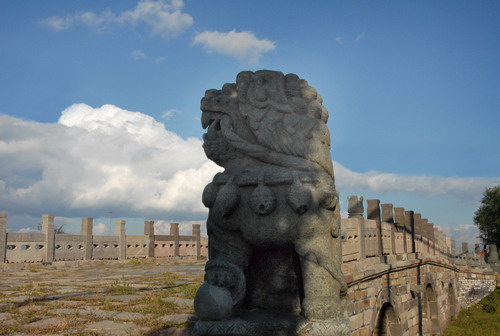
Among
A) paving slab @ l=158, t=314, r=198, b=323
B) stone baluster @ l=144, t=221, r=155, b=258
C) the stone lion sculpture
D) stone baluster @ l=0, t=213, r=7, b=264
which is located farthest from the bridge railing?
stone baluster @ l=0, t=213, r=7, b=264

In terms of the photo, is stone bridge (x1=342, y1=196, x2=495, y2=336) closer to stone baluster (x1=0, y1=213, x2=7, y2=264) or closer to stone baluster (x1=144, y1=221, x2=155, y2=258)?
stone baluster (x1=144, y1=221, x2=155, y2=258)

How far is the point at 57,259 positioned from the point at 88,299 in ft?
47.4

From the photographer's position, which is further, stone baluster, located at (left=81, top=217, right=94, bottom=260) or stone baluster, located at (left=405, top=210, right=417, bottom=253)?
stone baluster, located at (left=81, top=217, right=94, bottom=260)

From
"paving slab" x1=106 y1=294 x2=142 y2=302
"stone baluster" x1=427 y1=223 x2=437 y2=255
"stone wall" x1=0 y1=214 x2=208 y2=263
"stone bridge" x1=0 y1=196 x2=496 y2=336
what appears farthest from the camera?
"stone wall" x1=0 y1=214 x2=208 y2=263

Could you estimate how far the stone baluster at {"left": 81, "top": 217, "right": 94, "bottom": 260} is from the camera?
21.6 meters

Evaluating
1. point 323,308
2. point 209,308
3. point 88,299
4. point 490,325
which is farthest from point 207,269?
point 490,325

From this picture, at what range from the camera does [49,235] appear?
20.1m

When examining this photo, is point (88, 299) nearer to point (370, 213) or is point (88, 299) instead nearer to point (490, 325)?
point (370, 213)

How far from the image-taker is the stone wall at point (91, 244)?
62.8 feet

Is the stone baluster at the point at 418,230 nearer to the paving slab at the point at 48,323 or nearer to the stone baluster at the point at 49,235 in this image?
the paving slab at the point at 48,323

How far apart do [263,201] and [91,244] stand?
20498 mm

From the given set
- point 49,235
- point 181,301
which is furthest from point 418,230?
point 49,235

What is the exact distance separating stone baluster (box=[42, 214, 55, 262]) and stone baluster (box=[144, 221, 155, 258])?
5.35m

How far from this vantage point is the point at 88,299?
297 inches
